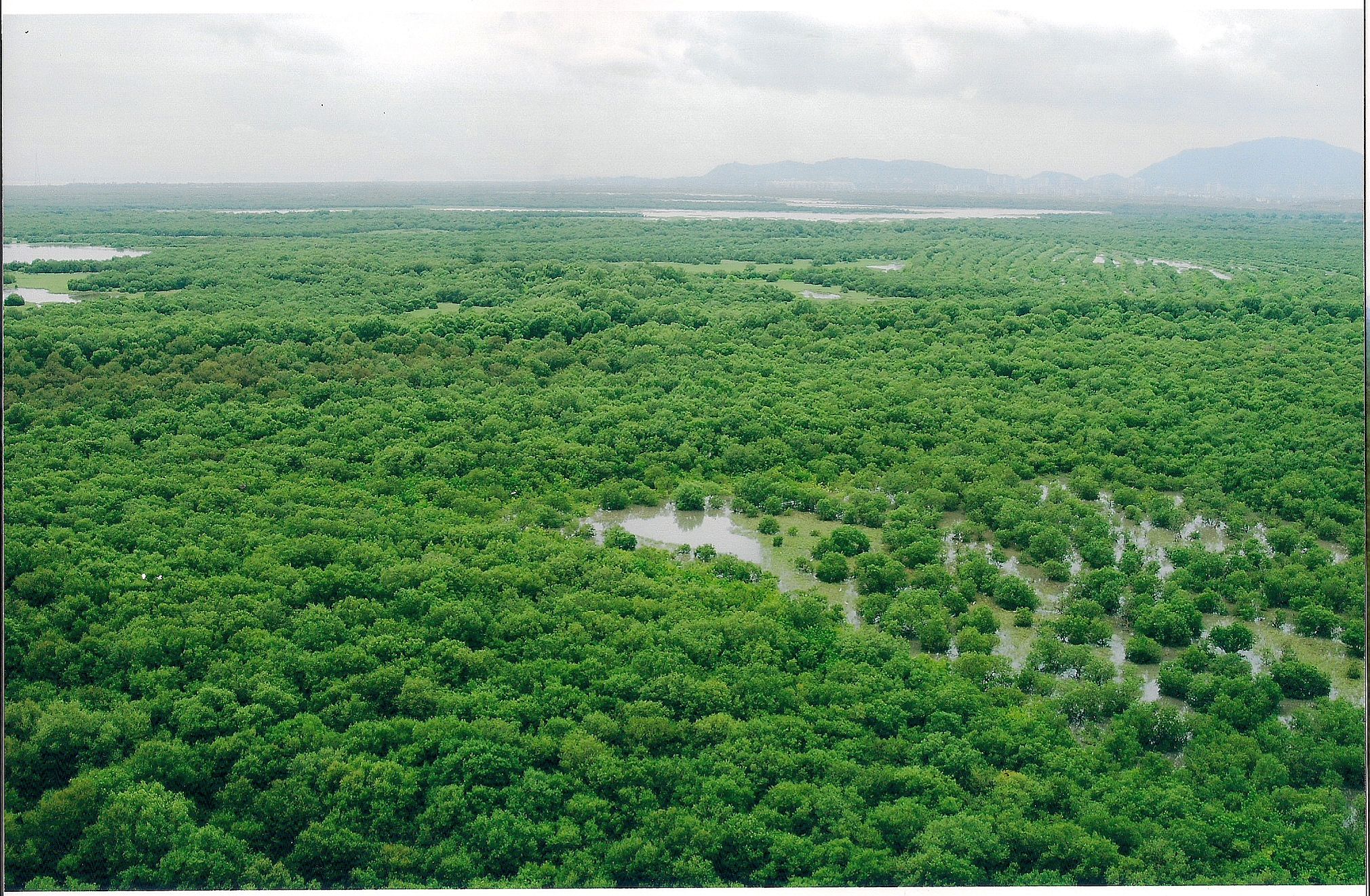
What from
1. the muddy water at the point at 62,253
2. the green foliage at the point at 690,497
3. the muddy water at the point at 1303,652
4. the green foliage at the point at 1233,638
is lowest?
the muddy water at the point at 1303,652

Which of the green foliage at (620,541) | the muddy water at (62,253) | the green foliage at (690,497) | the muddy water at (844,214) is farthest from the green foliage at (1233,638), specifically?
the muddy water at (844,214)

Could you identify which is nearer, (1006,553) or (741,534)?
(1006,553)

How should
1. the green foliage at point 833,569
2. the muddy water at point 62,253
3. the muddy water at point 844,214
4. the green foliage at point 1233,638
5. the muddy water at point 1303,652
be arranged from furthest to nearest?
the muddy water at point 844,214
the muddy water at point 62,253
the green foliage at point 833,569
the green foliage at point 1233,638
the muddy water at point 1303,652

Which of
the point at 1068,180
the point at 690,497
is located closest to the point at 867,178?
the point at 1068,180

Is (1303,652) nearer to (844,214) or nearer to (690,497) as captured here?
(690,497)

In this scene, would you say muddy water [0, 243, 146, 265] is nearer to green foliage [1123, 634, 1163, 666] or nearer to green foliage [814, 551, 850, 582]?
green foliage [814, 551, 850, 582]

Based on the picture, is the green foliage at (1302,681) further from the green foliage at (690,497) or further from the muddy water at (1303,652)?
the green foliage at (690,497)
